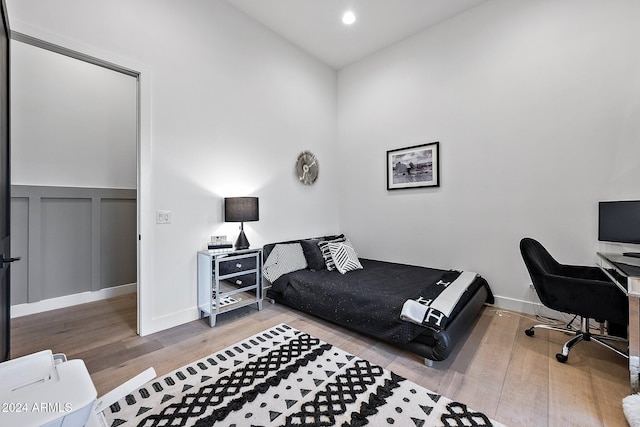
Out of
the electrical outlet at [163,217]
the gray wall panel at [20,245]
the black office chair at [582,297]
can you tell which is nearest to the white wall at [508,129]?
the black office chair at [582,297]

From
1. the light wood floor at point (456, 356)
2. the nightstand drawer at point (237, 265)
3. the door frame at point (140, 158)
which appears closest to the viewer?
the light wood floor at point (456, 356)

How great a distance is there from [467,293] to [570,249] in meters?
1.18

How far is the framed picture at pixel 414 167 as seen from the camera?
137 inches

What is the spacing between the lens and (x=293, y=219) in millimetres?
3879

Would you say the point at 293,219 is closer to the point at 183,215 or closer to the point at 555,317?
the point at 183,215

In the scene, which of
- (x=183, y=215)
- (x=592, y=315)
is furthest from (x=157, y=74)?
(x=592, y=315)

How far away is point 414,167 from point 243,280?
2645 mm

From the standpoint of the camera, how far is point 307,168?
4.05m

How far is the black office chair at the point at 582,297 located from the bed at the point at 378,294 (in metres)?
0.58

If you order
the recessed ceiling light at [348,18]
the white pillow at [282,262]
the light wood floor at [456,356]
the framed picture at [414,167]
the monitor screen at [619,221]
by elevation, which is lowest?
the light wood floor at [456,356]

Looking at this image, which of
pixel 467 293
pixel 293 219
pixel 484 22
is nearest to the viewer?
pixel 467 293

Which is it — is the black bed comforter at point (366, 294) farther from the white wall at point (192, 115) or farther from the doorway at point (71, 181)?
the doorway at point (71, 181)

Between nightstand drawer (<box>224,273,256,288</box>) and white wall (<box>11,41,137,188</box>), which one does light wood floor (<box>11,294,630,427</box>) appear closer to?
nightstand drawer (<box>224,273,256,288</box>)

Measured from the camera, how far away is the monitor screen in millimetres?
2191
